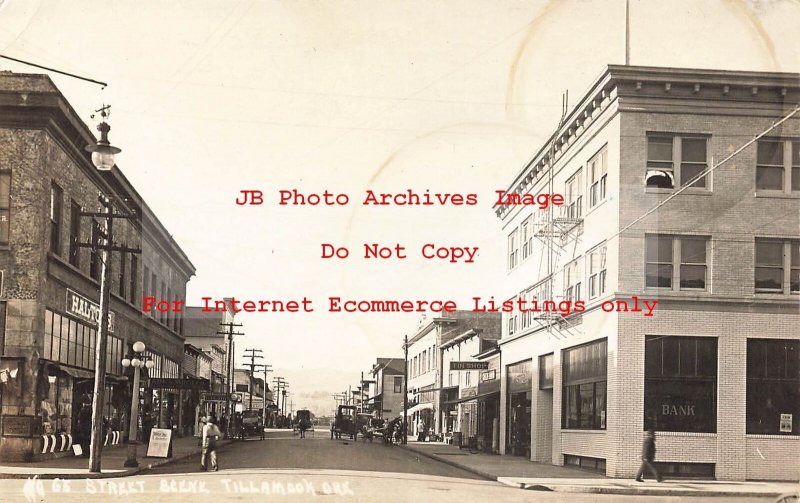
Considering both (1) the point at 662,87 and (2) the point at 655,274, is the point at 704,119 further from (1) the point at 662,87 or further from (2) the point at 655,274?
(2) the point at 655,274

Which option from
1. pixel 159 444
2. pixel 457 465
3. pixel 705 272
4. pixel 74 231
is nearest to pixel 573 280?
pixel 705 272

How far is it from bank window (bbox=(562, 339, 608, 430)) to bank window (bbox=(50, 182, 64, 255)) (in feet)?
60.3

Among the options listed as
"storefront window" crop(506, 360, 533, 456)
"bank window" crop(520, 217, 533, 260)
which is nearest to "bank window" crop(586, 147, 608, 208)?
"bank window" crop(520, 217, 533, 260)

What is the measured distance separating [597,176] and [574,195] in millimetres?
2925

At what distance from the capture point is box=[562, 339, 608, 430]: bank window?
104 ft

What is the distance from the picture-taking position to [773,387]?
2927 cm

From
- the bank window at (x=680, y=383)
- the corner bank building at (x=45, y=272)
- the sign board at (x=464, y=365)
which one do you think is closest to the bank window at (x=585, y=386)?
the bank window at (x=680, y=383)

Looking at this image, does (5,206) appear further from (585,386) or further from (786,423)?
(786,423)

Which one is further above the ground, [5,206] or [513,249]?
[513,249]

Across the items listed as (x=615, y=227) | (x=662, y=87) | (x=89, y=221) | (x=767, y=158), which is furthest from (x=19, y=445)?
(x=767, y=158)

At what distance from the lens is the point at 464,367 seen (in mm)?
45969

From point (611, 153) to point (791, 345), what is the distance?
26.4ft

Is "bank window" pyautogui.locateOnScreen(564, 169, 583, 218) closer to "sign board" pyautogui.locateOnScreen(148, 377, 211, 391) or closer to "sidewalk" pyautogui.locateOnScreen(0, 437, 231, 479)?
Result: "sidewalk" pyautogui.locateOnScreen(0, 437, 231, 479)

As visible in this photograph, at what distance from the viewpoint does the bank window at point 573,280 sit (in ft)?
113
